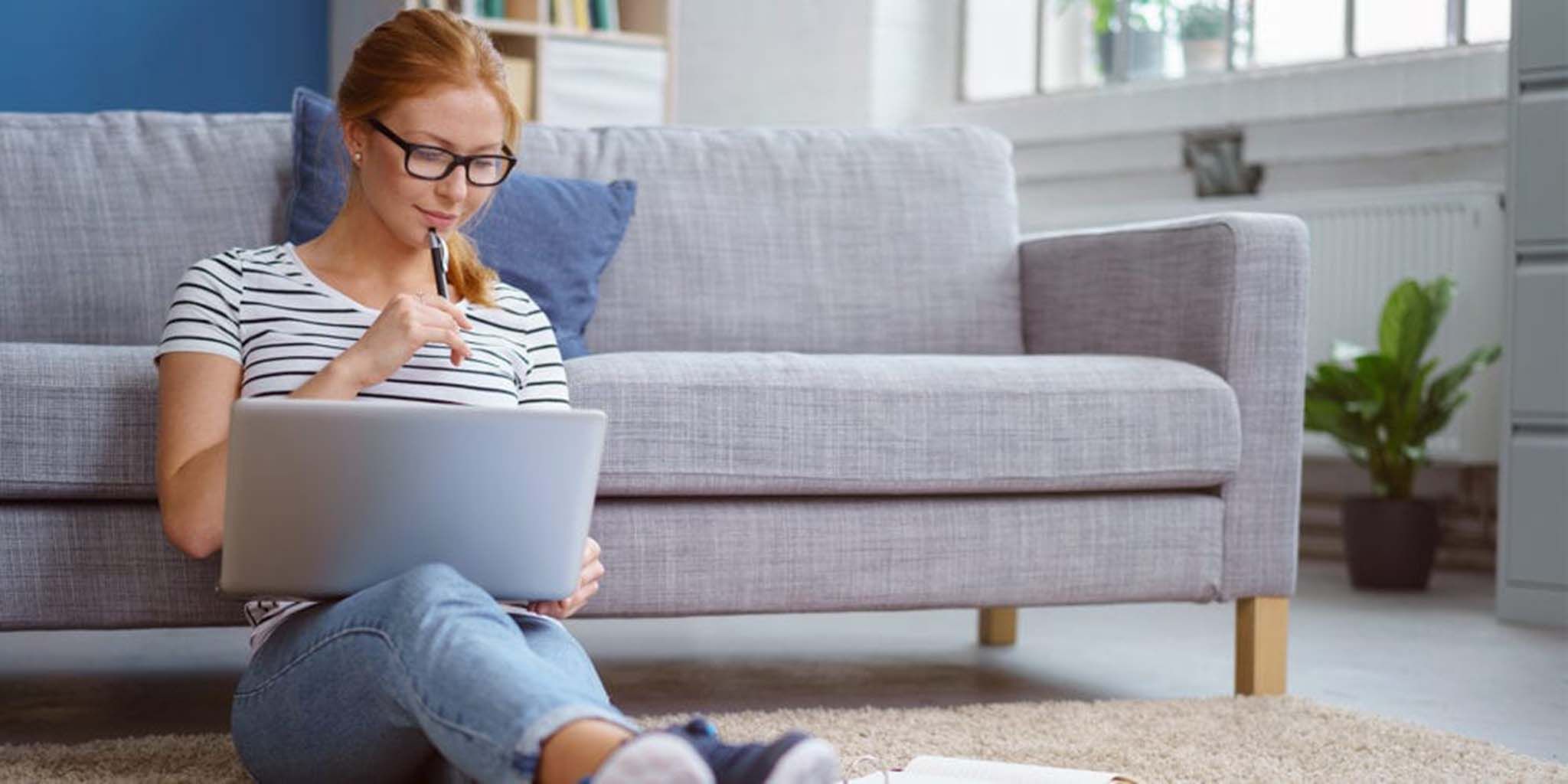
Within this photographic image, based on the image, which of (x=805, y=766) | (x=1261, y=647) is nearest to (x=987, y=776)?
(x=805, y=766)

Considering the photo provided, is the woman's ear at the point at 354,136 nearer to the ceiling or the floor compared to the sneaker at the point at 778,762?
nearer to the ceiling

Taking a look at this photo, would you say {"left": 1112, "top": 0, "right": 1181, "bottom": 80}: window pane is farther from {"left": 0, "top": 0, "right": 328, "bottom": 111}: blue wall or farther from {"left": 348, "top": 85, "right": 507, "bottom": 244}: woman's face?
{"left": 348, "top": 85, "right": 507, "bottom": 244}: woman's face

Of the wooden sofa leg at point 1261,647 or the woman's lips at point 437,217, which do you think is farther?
the wooden sofa leg at point 1261,647

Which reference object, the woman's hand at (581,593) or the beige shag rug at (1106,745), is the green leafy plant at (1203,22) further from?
the woman's hand at (581,593)

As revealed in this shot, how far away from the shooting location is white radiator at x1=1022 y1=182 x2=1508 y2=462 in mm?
4078

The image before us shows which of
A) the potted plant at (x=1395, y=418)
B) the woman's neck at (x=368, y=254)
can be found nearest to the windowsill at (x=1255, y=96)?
the potted plant at (x=1395, y=418)

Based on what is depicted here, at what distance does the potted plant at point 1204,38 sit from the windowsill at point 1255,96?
0.12 m

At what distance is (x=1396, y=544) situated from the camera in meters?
3.91

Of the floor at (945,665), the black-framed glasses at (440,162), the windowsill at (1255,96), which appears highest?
the windowsill at (1255,96)

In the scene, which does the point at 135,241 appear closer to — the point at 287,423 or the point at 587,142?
the point at 587,142

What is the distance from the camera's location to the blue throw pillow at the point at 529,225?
2.45 meters

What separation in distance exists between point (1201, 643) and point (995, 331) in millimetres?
630

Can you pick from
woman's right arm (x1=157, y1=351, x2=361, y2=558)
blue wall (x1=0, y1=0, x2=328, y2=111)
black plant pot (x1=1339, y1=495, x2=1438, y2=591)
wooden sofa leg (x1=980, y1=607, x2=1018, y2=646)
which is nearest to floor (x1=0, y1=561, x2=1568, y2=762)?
wooden sofa leg (x1=980, y1=607, x2=1018, y2=646)

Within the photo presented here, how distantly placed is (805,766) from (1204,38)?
3980 millimetres
